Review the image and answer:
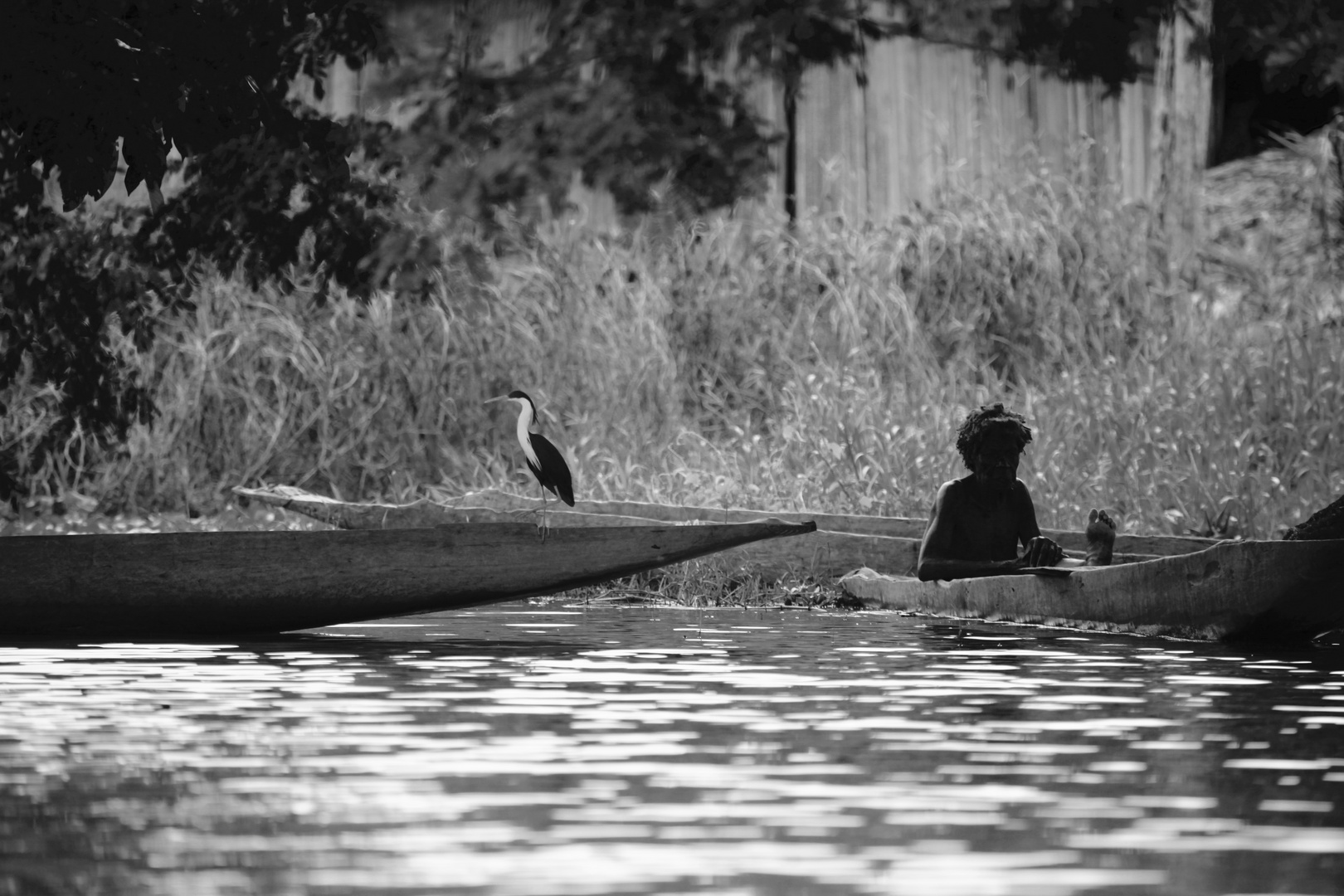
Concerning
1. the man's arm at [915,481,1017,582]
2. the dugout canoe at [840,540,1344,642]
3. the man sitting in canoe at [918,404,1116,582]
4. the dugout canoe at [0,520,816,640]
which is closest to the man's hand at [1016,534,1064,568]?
the man sitting in canoe at [918,404,1116,582]

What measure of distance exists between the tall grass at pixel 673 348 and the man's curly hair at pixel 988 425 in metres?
3.50

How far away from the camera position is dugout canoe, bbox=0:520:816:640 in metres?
10.1

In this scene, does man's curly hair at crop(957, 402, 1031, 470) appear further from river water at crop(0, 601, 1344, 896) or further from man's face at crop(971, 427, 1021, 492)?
river water at crop(0, 601, 1344, 896)

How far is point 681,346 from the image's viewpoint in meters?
16.2

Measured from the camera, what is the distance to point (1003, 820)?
17.5 feet

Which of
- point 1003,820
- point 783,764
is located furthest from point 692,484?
point 1003,820

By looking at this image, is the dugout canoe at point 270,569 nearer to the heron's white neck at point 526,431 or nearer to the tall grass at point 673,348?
the heron's white neck at point 526,431

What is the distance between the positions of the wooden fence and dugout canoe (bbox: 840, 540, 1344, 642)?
25.3ft

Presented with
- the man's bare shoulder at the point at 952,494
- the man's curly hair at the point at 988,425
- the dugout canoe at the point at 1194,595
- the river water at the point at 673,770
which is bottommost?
the river water at the point at 673,770

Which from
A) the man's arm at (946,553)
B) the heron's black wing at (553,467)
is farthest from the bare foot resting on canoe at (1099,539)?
the heron's black wing at (553,467)

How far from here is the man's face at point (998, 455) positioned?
10.5 meters

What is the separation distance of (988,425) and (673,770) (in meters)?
4.72

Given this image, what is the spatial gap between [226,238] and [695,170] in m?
4.27

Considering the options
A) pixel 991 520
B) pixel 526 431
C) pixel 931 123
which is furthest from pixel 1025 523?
pixel 931 123
